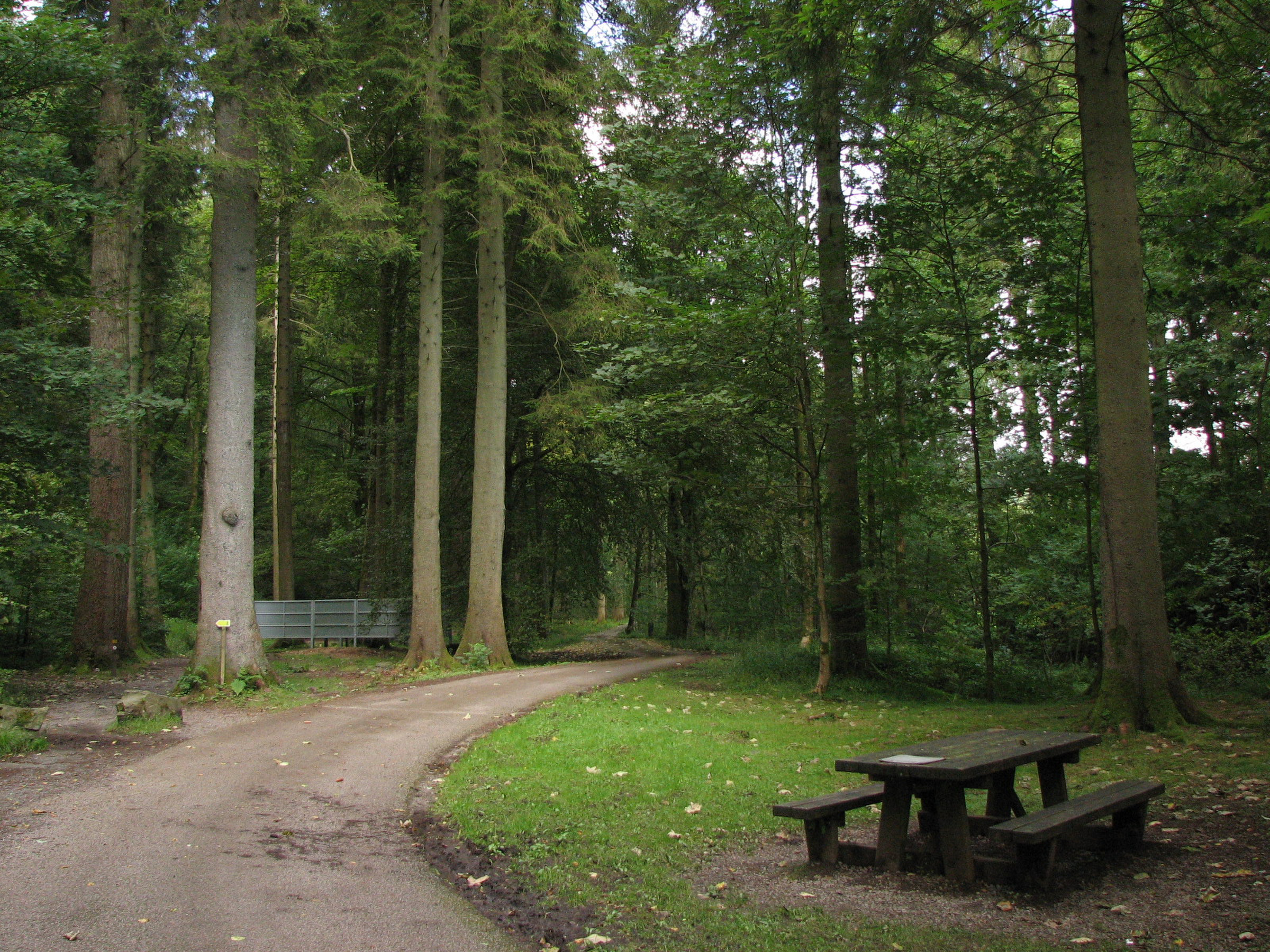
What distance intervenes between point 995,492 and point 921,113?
5.75 m

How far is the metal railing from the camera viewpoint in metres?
23.3

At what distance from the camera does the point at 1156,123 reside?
10570 mm

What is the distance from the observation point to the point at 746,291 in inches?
488

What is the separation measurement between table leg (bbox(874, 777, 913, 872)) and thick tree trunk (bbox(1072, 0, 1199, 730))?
173 inches

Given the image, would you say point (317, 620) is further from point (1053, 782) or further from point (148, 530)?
point (1053, 782)

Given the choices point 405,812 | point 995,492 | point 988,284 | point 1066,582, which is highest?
point 988,284

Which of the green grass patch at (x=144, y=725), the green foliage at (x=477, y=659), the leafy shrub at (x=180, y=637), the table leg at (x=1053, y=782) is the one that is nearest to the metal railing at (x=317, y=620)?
the leafy shrub at (x=180, y=637)

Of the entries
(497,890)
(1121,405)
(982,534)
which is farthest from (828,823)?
(982,534)

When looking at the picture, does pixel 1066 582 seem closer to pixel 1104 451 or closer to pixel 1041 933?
pixel 1104 451

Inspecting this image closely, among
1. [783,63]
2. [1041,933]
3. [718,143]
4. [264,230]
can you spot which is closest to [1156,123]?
[783,63]

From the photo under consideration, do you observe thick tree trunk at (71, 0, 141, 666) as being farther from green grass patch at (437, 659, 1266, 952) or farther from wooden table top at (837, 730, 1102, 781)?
wooden table top at (837, 730, 1102, 781)

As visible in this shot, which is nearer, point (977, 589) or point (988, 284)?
point (988, 284)

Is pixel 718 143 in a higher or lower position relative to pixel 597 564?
higher

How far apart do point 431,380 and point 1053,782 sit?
42.6 feet
